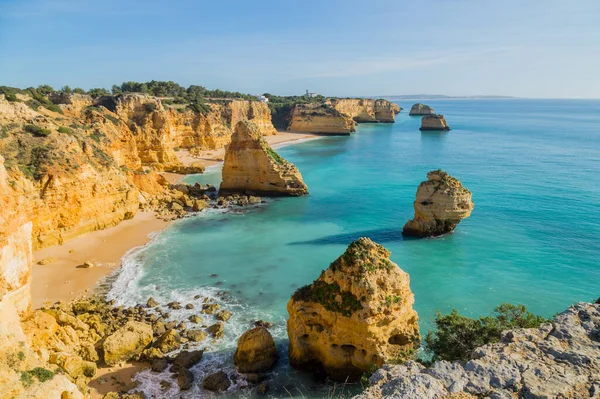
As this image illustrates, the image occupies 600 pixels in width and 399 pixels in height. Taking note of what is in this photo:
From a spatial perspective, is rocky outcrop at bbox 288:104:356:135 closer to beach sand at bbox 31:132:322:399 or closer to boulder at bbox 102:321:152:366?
beach sand at bbox 31:132:322:399

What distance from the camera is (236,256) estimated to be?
87.2 ft

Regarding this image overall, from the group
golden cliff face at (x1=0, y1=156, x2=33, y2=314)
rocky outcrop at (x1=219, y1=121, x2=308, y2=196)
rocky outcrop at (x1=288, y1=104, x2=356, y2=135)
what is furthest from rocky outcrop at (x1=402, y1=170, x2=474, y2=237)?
rocky outcrop at (x1=288, y1=104, x2=356, y2=135)

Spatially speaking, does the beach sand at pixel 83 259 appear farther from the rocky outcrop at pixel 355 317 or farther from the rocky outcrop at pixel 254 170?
the rocky outcrop at pixel 355 317

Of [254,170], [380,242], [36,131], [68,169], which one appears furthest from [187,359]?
[254,170]

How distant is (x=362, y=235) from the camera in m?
30.1

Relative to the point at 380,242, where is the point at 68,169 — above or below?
above

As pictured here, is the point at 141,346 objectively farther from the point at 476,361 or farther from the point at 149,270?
the point at 476,361

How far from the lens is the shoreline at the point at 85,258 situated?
Answer: 2114 centimetres

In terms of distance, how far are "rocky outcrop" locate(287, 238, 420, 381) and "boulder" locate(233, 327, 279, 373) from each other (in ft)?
3.25

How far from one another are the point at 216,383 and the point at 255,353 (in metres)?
1.70

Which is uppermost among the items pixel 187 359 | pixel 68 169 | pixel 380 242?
pixel 68 169

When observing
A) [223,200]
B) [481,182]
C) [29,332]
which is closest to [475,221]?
[481,182]

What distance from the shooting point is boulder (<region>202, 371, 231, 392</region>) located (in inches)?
565

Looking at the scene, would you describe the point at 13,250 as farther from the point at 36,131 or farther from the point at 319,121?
the point at 319,121
